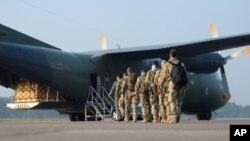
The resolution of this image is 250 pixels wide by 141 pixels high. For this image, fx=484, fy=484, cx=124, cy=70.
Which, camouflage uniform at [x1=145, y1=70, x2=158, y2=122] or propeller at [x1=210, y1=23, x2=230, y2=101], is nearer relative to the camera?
camouflage uniform at [x1=145, y1=70, x2=158, y2=122]

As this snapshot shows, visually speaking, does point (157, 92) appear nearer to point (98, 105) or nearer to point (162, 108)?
point (162, 108)

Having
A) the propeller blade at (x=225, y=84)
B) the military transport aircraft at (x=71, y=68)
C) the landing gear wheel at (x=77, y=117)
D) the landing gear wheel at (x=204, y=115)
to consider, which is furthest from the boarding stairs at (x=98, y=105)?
the landing gear wheel at (x=204, y=115)

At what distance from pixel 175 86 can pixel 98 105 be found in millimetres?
8917

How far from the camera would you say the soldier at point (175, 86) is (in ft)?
41.8

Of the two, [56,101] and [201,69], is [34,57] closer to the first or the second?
[56,101]

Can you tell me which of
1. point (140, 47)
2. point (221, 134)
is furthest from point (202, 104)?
point (221, 134)

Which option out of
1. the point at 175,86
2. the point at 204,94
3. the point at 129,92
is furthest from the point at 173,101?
the point at 204,94

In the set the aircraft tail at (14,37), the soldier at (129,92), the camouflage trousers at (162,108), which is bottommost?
the camouflage trousers at (162,108)

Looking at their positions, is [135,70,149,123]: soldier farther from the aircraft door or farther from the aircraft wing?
the aircraft door

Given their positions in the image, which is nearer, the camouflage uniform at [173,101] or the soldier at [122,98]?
the camouflage uniform at [173,101]

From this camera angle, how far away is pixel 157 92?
14.6 meters

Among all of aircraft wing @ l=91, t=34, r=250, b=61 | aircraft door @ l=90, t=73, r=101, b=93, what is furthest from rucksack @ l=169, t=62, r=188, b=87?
aircraft door @ l=90, t=73, r=101, b=93

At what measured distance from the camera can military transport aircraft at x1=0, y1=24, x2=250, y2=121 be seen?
19109 millimetres

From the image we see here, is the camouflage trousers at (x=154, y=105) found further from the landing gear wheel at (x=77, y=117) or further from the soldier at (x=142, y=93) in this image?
the landing gear wheel at (x=77, y=117)
